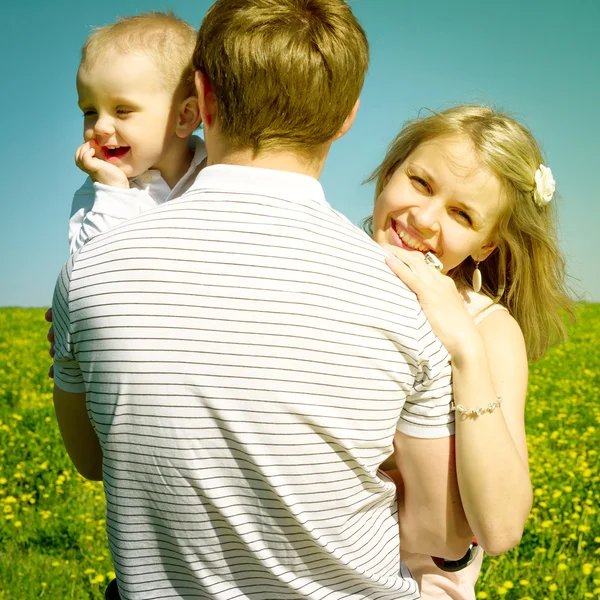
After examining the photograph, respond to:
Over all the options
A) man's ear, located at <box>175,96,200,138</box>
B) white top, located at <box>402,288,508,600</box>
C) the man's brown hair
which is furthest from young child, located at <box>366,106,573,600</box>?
man's ear, located at <box>175,96,200,138</box>

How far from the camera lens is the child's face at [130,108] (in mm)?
2203

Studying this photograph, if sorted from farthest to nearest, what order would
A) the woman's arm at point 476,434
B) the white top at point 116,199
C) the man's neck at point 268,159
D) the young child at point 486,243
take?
the white top at point 116,199, the young child at point 486,243, the woman's arm at point 476,434, the man's neck at point 268,159

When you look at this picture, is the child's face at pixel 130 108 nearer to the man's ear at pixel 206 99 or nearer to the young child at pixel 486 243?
the man's ear at pixel 206 99

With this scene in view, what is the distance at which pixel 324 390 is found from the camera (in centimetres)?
156

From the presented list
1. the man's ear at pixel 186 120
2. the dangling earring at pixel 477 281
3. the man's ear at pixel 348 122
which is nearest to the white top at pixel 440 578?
the dangling earring at pixel 477 281

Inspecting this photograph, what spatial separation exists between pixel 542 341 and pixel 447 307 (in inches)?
40.6

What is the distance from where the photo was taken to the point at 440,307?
5.97 feet

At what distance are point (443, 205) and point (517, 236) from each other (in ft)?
1.26

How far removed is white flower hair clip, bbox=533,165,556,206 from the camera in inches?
110

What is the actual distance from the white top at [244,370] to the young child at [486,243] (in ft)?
1.02

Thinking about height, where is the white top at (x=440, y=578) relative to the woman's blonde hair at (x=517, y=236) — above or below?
below

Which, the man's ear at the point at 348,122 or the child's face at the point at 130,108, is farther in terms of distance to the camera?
the child's face at the point at 130,108

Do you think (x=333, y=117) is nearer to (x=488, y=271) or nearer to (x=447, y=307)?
(x=447, y=307)

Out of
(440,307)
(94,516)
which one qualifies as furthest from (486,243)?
(94,516)
